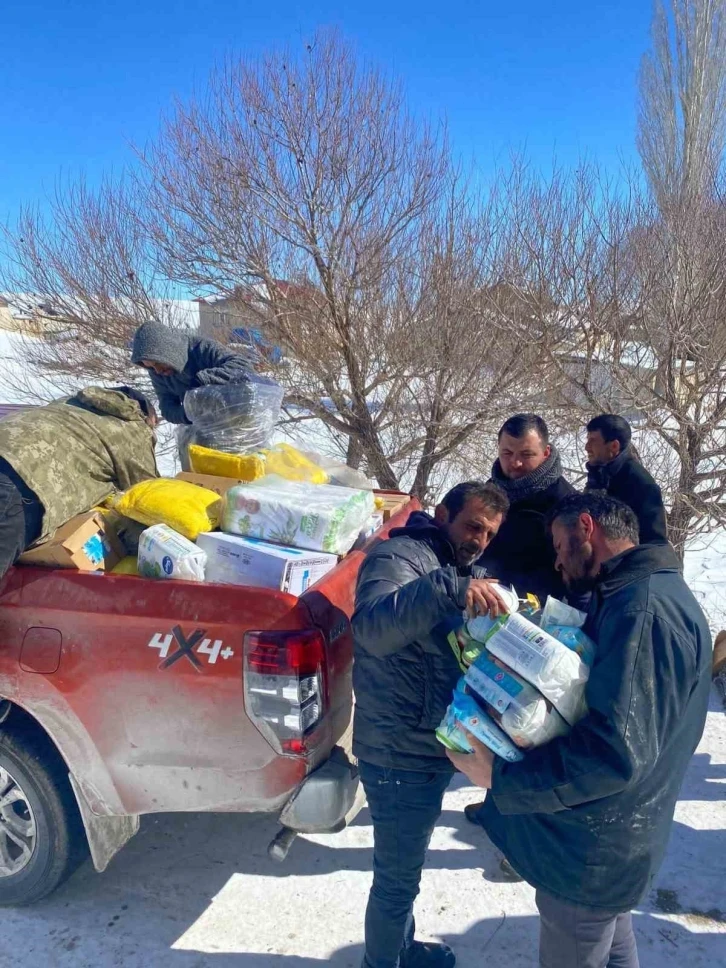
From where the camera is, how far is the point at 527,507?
3211 mm

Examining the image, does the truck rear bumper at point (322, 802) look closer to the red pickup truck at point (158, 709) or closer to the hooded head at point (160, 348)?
the red pickup truck at point (158, 709)

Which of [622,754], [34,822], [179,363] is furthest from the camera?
[179,363]

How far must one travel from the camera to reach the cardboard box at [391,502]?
11.5ft

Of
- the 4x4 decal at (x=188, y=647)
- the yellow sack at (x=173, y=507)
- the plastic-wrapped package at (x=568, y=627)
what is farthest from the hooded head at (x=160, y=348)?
the plastic-wrapped package at (x=568, y=627)

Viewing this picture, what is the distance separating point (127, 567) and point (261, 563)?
602mm

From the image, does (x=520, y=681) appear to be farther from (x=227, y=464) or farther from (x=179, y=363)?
(x=179, y=363)

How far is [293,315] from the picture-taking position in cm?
751

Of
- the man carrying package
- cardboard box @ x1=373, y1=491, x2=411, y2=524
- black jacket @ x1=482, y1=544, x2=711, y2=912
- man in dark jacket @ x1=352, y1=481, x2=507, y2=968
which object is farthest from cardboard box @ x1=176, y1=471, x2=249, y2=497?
black jacket @ x1=482, y1=544, x2=711, y2=912

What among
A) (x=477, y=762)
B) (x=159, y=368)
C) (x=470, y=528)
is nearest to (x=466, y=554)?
(x=470, y=528)

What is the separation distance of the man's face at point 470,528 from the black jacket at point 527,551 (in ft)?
2.46

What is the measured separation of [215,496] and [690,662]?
1.95 metres

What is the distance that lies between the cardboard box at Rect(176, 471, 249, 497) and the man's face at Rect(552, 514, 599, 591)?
157 centimetres

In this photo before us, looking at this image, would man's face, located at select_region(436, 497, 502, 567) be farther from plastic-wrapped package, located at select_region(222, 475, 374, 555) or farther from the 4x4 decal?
the 4x4 decal

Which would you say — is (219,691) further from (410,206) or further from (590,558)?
(410,206)
